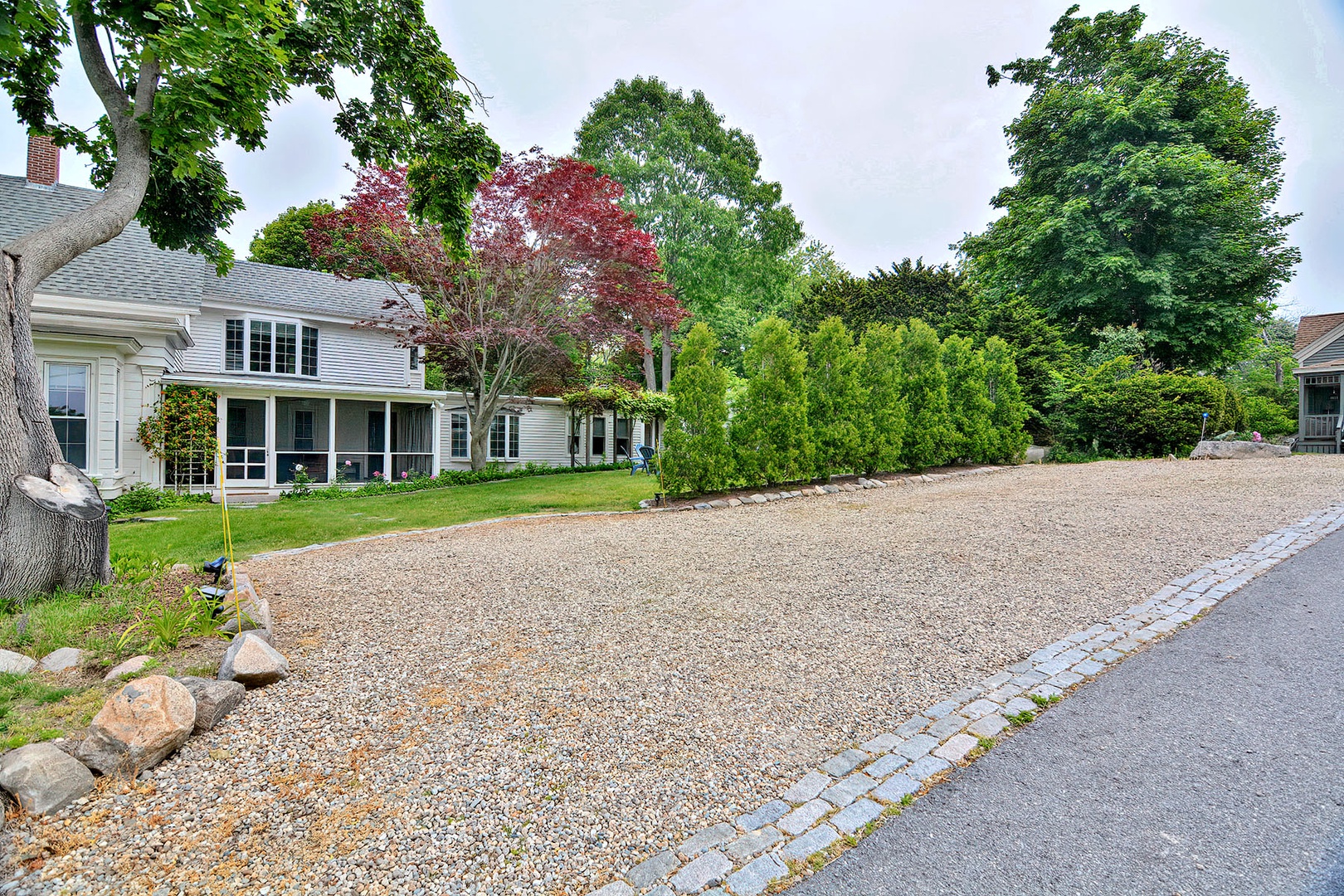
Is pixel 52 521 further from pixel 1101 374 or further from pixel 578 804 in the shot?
pixel 1101 374

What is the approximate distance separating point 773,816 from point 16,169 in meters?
19.4

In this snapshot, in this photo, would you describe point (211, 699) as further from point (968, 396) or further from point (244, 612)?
point (968, 396)

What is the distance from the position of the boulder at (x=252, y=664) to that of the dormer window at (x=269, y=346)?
1323cm

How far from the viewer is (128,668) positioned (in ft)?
9.67

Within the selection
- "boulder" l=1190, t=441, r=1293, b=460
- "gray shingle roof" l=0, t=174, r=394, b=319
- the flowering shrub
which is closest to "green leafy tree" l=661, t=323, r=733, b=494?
the flowering shrub

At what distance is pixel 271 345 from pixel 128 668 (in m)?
13.5

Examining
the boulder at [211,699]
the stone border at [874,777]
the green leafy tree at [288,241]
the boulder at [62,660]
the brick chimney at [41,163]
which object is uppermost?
the green leafy tree at [288,241]

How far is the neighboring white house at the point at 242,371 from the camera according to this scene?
952cm

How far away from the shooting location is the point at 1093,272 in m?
18.5

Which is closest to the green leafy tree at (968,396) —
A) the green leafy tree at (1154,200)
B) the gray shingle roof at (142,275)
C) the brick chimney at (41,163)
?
the green leafy tree at (1154,200)

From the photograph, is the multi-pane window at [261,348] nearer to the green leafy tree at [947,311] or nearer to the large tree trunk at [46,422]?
the large tree trunk at [46,422]

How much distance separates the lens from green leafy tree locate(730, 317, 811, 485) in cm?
950

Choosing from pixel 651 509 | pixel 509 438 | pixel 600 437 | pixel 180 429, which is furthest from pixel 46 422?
pixel 600 437

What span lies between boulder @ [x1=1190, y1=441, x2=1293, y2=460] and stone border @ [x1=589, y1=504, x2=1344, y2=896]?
11480 millimetres
